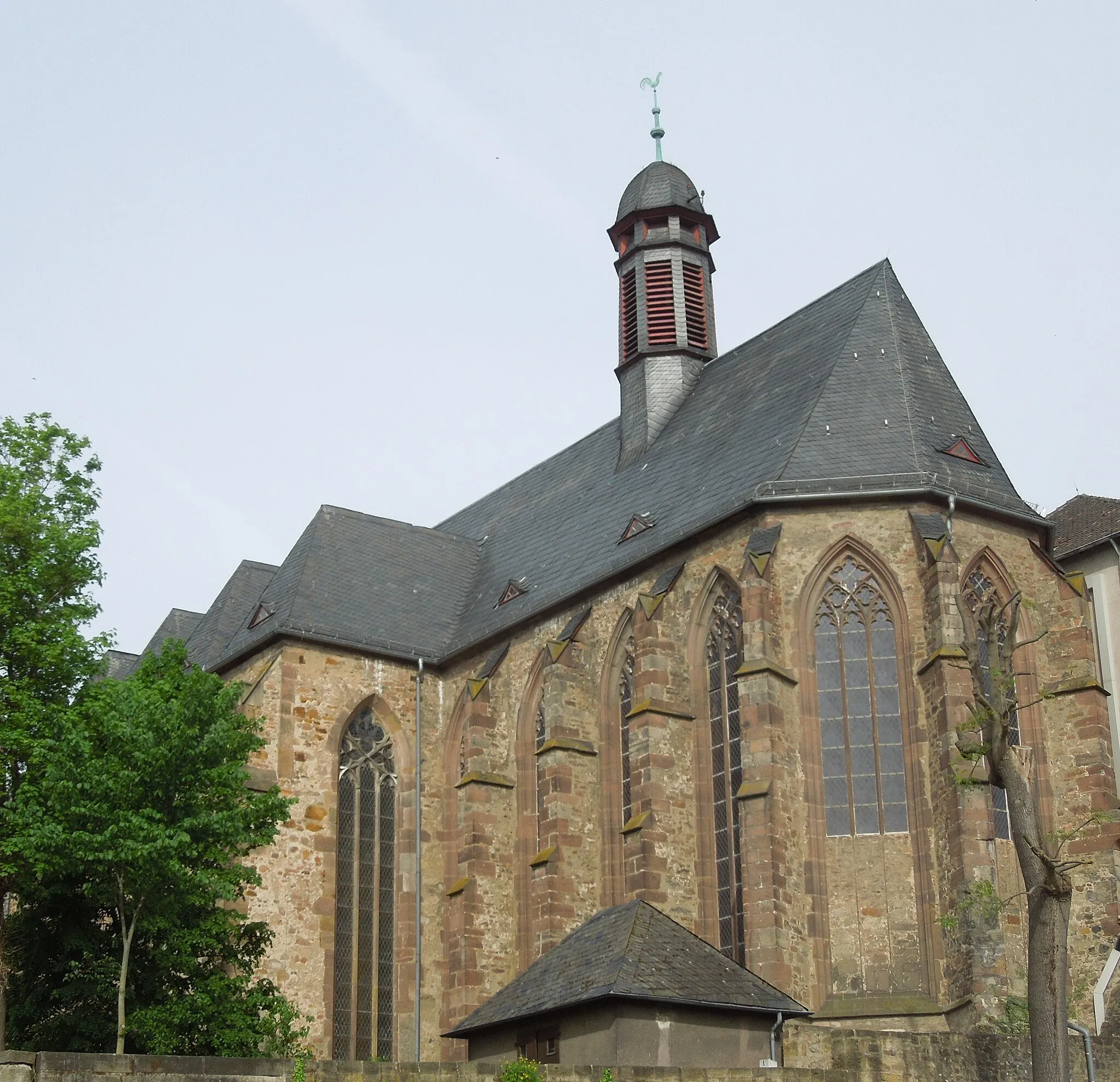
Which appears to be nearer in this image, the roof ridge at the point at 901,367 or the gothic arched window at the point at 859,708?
the gothic arched window at the point at 859,708

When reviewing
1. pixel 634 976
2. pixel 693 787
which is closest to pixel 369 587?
pixel 693 787

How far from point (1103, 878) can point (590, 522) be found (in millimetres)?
Result: 11285

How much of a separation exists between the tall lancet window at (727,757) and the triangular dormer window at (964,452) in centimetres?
392

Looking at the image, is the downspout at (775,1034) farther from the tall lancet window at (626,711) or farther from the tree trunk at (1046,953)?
the tall lancet window at (626,711)

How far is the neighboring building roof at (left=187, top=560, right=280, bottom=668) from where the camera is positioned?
3656cm

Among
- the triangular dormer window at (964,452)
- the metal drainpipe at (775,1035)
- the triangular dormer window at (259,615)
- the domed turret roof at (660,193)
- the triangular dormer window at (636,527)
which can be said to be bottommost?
the metal drainpipe at (775,1035)

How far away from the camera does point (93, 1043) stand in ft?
72.0

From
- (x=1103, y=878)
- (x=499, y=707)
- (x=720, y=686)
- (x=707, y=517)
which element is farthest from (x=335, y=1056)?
(x=1103, y=878)

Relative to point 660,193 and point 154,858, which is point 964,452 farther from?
point 154,858

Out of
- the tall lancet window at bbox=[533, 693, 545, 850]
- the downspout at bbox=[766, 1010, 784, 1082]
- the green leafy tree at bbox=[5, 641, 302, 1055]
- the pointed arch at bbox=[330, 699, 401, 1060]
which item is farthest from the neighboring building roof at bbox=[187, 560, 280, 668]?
the downspout at bbox=[766, 1010, 784, 1082]

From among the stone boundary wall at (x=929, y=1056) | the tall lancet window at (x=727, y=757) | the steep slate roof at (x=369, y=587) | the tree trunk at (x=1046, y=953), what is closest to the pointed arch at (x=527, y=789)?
the steep slate roof at (x=369, y=587)

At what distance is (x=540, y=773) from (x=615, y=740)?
1312mm

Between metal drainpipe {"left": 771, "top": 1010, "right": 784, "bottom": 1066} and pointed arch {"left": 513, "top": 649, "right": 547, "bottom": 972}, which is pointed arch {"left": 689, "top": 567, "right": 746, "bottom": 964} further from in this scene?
metal drainpipe {"left": 771, "top": 1010, "right": 784, "bottom": 1066}

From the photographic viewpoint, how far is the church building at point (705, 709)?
24844 millimetres
